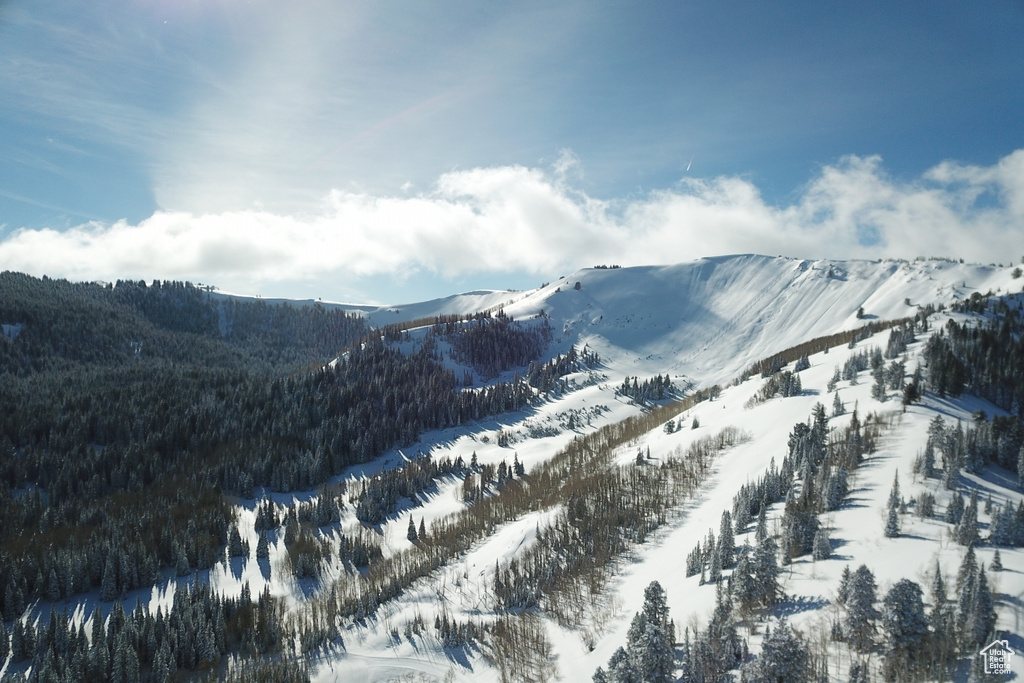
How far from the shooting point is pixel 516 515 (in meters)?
99.8

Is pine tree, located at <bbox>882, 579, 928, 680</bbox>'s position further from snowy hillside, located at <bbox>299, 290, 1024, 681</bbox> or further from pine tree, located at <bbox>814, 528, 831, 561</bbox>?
pine tree, located at <bbox>814, 528, 831, 561</bbox>

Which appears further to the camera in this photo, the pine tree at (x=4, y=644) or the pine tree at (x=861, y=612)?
the pine tree at (x=4, y=644)

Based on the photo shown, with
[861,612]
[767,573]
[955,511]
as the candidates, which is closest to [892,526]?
[955,511]

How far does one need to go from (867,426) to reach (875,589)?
37.9 m

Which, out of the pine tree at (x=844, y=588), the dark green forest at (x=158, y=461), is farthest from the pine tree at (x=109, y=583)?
the pine tree at (x=844, y=588)

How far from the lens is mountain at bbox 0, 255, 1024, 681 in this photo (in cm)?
4206

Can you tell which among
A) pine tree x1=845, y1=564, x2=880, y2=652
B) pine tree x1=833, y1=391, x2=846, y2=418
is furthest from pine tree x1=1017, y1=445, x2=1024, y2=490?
pine tree x1=845, y1=564, x2=880, y2=652

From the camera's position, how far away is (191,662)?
6812 cm

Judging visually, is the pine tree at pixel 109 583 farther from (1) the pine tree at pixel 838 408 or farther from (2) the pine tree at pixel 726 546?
(1) the pine tree at pixel 838 408

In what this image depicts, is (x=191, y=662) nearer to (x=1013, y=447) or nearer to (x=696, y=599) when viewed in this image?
(x=696, y=599)

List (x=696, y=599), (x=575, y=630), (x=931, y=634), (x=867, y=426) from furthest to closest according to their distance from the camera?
1. (x=867, y=426)
2. (x=575, y=630)
3. (x=696, y=599)
4. (x=931, y=634)

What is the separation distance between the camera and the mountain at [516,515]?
42062 millimetres

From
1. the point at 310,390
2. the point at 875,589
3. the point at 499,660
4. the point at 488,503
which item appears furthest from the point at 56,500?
the point at 875,589

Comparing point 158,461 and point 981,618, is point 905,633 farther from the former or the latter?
point 158,461
